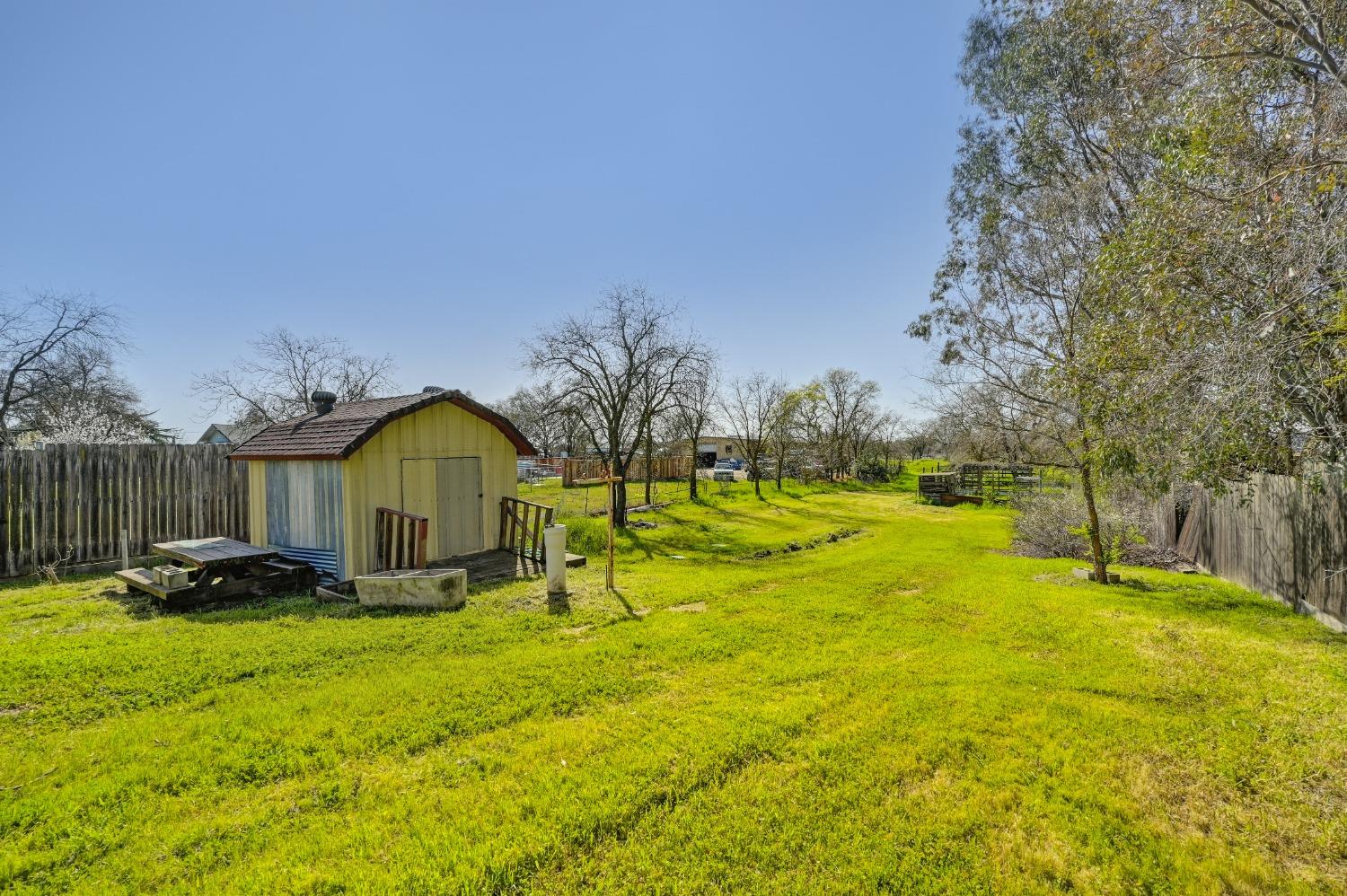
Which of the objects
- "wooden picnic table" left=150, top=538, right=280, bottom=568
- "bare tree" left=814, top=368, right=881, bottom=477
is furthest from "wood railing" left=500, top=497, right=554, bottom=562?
"bare tree" left=814, top=368, right=881, bottom=477

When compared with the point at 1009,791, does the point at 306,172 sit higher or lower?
higher

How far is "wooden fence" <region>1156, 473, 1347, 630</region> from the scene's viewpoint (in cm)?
637

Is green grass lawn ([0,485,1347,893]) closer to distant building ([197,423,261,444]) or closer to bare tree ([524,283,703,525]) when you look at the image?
bare tree ([524,283,703,525])

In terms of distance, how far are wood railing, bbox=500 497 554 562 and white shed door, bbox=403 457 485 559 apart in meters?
0.45

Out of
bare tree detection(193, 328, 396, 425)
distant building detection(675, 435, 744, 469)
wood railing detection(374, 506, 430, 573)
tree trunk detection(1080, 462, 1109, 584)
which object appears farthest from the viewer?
distant building detection(675, 435, 744, 469)

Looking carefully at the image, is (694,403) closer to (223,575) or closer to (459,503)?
(459,503)

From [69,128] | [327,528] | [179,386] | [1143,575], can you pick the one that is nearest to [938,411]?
[1143,575]

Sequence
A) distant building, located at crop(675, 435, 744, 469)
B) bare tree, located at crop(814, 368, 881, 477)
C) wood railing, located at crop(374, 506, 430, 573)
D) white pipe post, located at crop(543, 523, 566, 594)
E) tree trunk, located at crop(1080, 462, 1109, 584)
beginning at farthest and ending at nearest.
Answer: distant building, located at crop(675, 435, 744, 469) → bare tree, located at crop(814, 368, 881, 477) → tree trunk, located at crop(1080, 462, 1109, 584) → wood railing, located at crop(374, 506, 430, 573) → white pipe post, located at crop(543, 523, 566, 594)

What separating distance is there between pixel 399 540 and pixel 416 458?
1571mm

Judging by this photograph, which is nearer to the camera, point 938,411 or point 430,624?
point 430,624

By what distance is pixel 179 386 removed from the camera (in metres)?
21.3

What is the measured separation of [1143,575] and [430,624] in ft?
42.1

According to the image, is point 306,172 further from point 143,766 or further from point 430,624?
point 143,766

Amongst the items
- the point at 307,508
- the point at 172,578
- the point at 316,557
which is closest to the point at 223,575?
the point at 172,578
